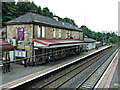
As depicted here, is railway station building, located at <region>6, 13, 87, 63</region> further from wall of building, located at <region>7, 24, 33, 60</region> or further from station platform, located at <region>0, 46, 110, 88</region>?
station platform, located at <region>0, 46, 110, 88</region>

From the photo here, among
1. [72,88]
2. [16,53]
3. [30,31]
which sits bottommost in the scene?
[72,88]

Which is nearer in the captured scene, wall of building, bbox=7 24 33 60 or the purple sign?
wall of building, bbox=7 24 33 60

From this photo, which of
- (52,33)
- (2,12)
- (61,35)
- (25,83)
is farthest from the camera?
(2,12)

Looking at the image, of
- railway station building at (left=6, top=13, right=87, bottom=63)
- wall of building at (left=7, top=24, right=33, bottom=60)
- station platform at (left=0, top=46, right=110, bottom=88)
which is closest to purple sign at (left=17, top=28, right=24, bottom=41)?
railway station building at (left=6, top=13, right=87, bottom=63)

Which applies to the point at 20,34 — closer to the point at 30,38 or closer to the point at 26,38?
the point at 26,38

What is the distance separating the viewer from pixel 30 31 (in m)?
15.7

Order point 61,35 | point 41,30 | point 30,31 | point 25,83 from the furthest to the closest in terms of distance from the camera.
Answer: point 61,35
point 41,30
point 30,31
point 25,83

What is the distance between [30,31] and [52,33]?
4.77 meters

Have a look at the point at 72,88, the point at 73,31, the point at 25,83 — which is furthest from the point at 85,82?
the point at 73,31

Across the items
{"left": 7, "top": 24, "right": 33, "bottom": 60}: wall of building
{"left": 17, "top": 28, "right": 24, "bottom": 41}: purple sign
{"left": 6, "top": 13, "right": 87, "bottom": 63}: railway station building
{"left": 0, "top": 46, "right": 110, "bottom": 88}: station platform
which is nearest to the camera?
{"left": 0, "top": 46, "right": 110, "bottom": 88}: station platform

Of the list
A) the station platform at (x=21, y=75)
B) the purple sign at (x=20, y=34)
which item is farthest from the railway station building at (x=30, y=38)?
the station platform at (x=21, y=75)

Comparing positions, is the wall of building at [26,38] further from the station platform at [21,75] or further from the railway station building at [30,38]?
the station platform at [21,75]

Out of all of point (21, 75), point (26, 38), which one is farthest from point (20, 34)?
point (21, 75)

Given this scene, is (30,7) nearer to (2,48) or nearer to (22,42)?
(22,42)
